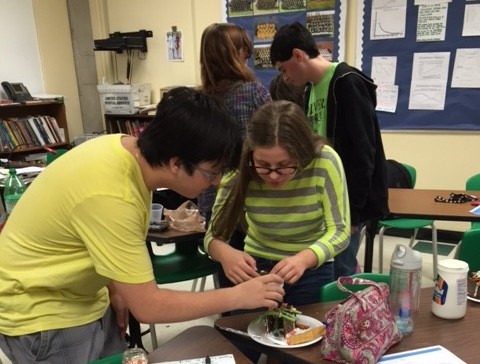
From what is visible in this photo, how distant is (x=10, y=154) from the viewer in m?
4.58

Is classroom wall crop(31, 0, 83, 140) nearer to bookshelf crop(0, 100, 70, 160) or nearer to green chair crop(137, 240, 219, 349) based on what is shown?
bookshelf crop(0, 100, 70, 160)

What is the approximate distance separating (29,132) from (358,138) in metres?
3.93

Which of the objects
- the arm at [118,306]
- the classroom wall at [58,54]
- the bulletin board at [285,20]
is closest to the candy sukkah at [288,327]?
the arm at [118,306]

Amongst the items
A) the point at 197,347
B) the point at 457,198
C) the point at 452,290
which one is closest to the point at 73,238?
the point at 197,347

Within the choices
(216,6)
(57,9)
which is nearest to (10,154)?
(57,9)

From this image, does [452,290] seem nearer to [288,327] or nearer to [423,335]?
[423,335]

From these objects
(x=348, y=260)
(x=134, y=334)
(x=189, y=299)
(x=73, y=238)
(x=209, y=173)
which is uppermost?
(x=209, y=173)

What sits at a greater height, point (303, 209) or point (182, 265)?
point (303, 209)

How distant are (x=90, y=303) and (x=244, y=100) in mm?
1234

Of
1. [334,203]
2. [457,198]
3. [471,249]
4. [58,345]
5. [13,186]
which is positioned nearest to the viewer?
[58,345]

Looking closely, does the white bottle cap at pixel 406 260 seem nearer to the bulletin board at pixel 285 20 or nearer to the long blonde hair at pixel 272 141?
the long blonde hair at pixel 272 141

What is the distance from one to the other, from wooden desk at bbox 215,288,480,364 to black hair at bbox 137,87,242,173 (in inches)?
19.9

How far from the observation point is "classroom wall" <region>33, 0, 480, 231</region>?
3670mm

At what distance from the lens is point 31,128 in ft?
15.5
